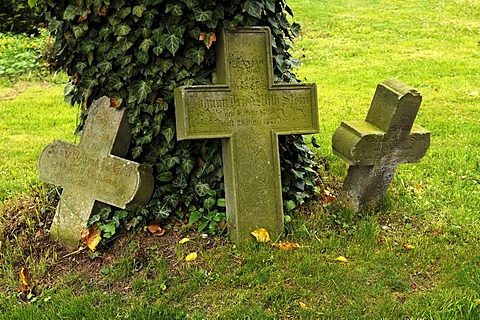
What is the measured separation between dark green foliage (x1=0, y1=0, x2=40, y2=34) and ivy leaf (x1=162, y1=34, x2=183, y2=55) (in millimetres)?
9131

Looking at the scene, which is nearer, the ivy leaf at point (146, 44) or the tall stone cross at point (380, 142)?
the ivy leaf at point (146, 44)

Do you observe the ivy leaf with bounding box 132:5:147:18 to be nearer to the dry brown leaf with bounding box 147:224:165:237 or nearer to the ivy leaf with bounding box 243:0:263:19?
the ivy leaf with bounding box 243:0:263:19

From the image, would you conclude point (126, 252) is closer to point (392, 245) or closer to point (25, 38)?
point (392, 245)

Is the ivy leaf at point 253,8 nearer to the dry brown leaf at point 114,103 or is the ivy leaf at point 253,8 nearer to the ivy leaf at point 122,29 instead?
the ivy leaf at point 122,29

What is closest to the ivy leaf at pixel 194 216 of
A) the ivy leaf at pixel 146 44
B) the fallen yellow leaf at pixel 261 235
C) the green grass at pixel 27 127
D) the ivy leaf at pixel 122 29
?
the fallen yellow leaf at pixel 261 235

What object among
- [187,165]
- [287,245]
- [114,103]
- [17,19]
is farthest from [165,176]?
[17,19]

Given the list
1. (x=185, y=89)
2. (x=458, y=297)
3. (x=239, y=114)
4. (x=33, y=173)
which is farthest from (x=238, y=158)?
(x=33, y=173)

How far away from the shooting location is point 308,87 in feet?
12.6

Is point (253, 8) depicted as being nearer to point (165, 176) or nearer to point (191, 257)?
point (165, 176)

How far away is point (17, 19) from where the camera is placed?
11.9 meters

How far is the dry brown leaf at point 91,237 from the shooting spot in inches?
148

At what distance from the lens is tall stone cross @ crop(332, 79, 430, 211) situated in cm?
386

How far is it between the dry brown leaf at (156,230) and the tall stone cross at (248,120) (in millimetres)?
441

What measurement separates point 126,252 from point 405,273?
1.67m
